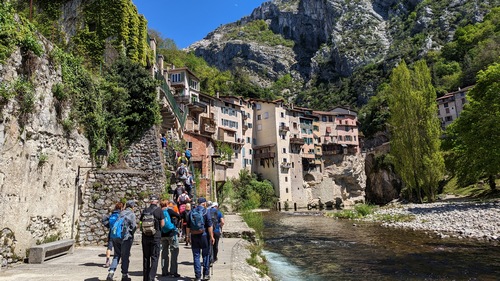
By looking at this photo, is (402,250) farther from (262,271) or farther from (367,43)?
(367,43)

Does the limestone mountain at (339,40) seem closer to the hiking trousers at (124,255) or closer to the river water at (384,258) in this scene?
the river water at (384,258)

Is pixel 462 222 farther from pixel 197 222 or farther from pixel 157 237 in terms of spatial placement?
pixel 157 237

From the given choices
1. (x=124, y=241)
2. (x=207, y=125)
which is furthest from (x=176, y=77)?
(x=124, y=241)

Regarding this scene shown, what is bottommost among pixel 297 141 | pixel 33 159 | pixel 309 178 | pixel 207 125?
pixel 33 159

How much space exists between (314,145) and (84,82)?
68942 mm

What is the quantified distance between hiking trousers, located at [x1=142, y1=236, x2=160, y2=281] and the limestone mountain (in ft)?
351

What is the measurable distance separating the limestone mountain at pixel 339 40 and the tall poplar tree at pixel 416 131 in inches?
2972

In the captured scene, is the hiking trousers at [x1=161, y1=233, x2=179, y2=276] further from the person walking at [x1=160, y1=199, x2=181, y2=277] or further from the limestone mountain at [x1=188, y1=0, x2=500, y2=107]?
the limestone mountain at [x1=188, y1=0, x2=500, y2=107]

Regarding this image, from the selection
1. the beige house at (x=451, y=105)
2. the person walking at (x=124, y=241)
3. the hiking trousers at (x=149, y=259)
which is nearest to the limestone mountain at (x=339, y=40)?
the beige house at (x=451, y=105)

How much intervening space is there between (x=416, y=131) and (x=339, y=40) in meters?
109

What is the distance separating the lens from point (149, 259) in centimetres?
693

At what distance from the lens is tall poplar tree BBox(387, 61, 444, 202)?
3618 cm

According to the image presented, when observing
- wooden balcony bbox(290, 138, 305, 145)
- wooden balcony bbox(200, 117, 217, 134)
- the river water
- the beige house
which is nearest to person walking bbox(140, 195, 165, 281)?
the river water

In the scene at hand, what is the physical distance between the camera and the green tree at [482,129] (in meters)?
24.2
